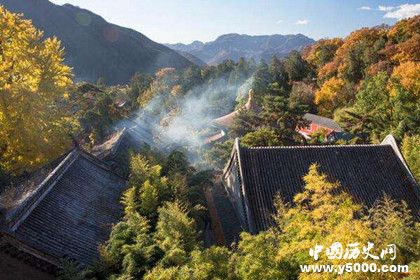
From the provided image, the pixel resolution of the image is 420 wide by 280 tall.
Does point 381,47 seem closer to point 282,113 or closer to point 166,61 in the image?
point 282,113

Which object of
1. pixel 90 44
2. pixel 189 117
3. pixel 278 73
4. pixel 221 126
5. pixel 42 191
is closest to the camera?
pixel 42 191

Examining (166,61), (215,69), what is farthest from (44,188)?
(166,61)

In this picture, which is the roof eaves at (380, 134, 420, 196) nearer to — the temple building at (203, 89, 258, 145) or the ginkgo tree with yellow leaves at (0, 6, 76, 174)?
the ginkgo tree with yellow leaves at (0, 6, 76, 174)

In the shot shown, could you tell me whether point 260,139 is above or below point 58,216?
above

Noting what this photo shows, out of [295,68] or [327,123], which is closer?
[327,123]

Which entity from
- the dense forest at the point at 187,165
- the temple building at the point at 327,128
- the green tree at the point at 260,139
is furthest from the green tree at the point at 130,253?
the temple building at the point at 327,128

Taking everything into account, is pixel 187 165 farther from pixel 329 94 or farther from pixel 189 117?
pixel 329 94

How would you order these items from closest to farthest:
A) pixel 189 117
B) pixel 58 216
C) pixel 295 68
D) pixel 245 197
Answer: pixel 58 216, pixel 245 197, pixel 189 117, pixel 295 68

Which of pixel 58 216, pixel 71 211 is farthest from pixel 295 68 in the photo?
pixel 58 216
